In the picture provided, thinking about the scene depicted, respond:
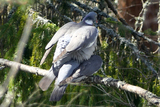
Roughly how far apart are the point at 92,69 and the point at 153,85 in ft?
2.71

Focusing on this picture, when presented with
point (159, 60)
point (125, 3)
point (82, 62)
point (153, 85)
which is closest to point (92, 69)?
point (82, 62)

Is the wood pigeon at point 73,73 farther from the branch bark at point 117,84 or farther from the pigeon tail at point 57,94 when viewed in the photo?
the branch bark at point 117,84

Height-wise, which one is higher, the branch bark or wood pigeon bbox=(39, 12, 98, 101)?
wood pigeon bbox=(39, 12, 98, 101)

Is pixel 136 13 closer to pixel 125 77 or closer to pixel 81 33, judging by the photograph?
pixel 125 77

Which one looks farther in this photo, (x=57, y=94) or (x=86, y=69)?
(x=86, y=69)

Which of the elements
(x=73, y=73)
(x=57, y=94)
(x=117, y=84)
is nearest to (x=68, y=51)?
(x=73, y=73)

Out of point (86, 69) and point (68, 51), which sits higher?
point (68, 51)

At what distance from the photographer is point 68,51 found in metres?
2.10

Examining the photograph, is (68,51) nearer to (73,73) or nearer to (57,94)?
(73,73)

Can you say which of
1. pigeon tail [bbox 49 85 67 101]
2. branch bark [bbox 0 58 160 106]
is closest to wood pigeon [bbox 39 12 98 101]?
pigeon tail [bbox 49 85 67 101]

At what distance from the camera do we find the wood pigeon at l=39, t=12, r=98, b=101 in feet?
6.73

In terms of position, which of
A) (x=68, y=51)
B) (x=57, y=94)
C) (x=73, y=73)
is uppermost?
Result: (x=68, y=51)

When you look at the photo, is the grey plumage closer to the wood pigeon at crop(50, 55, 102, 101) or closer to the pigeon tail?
the wood pigeon at crop(50, 55, 102, 101)

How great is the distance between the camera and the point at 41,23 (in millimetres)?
2699
